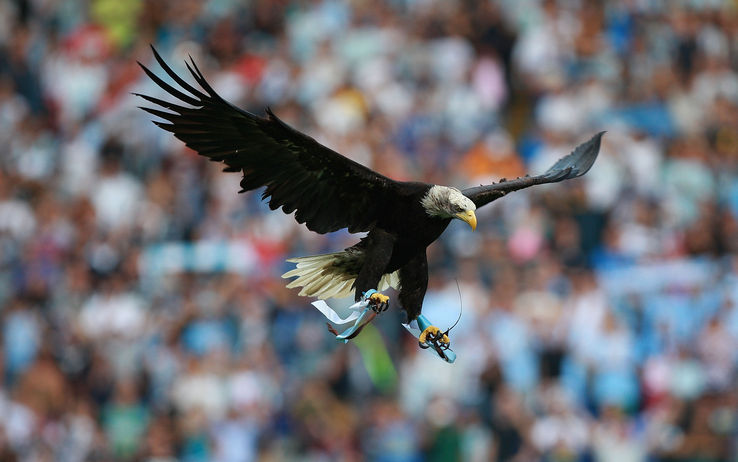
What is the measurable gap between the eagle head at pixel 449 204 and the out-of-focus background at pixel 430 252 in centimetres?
514

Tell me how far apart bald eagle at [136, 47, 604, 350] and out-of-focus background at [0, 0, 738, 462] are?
494 centimetres

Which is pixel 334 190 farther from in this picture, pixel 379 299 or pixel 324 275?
pixel 379 299

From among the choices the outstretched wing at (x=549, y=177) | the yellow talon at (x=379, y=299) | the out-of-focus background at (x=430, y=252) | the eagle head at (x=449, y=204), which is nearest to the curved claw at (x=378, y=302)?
the yellow talon at (x=379, y=299)

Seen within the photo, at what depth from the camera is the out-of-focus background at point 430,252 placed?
10.6 meters

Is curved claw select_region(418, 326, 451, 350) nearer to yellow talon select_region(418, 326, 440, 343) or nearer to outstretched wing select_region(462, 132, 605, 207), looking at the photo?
yellow talon select_region(418, 326, 440, 343)

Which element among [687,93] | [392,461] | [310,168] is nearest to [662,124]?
[687,93]

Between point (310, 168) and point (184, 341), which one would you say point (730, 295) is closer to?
point (184, 341)

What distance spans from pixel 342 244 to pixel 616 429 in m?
3.10

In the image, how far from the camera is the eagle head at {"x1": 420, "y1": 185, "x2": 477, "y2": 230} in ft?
18.5

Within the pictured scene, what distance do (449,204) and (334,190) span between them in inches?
23.7

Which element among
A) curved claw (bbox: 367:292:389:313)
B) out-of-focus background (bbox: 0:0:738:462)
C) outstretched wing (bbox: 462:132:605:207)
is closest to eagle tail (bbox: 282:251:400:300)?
outstretched wing (bbox: 462:132:605:207)

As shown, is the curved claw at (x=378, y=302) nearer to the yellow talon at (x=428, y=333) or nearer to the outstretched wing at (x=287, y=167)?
the yellow talon at (x=428, y=333)

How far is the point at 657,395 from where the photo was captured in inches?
412

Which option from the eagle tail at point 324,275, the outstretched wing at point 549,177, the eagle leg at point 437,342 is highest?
the outstretched wing at point 549,177
